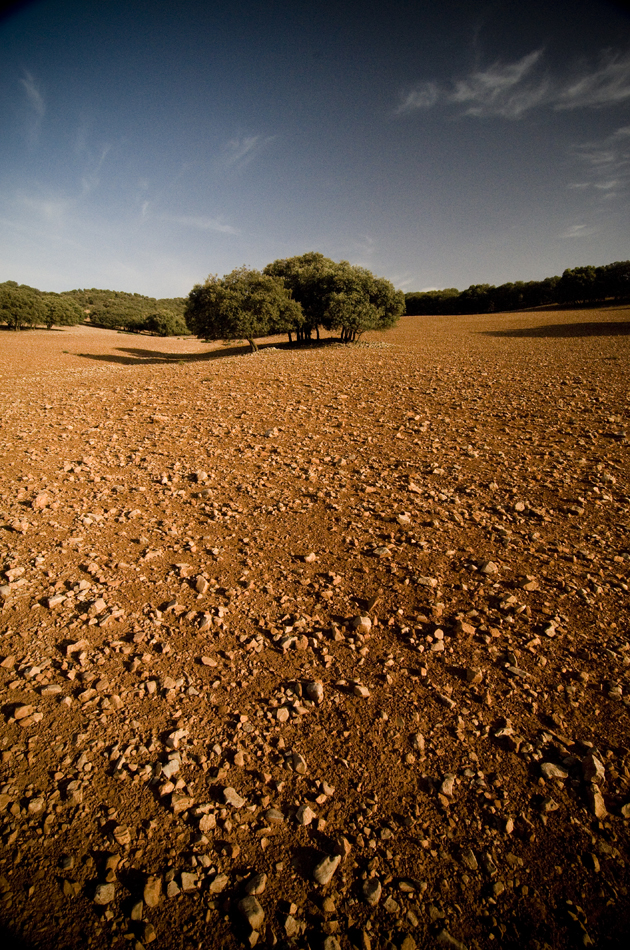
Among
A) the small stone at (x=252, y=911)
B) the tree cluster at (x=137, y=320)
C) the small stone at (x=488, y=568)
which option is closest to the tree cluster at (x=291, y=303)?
the small stone at (x=488, y=568)

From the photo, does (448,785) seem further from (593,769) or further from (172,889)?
(172,889)

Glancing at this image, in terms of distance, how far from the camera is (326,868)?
2309mm

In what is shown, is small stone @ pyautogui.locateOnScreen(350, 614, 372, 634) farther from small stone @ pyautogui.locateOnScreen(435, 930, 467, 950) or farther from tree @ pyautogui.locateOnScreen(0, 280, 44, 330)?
tree @ pyautogui.locateOnScreen(0, 280, 44, 330)

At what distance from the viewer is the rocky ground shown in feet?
7.24

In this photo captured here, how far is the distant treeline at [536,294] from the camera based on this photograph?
81.2m

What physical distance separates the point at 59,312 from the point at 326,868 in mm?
88316

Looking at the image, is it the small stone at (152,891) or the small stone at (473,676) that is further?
the small stone at (473,676)

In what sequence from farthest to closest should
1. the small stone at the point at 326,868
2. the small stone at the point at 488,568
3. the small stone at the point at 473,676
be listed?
the small stone at the point at 488,568
the small stone at the point at 473,676
the small stone at the point at 326,868

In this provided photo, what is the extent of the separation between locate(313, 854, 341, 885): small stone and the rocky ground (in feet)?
0.03

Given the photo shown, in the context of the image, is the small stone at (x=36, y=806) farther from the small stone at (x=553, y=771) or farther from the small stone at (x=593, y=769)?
the small stone at (x=593, y=769)

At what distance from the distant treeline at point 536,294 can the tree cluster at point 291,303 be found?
68.1 meters

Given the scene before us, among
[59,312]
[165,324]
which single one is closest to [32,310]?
[59,312]

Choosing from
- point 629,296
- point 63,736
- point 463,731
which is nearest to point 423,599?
point 463,731

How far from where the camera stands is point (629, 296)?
265 ft
